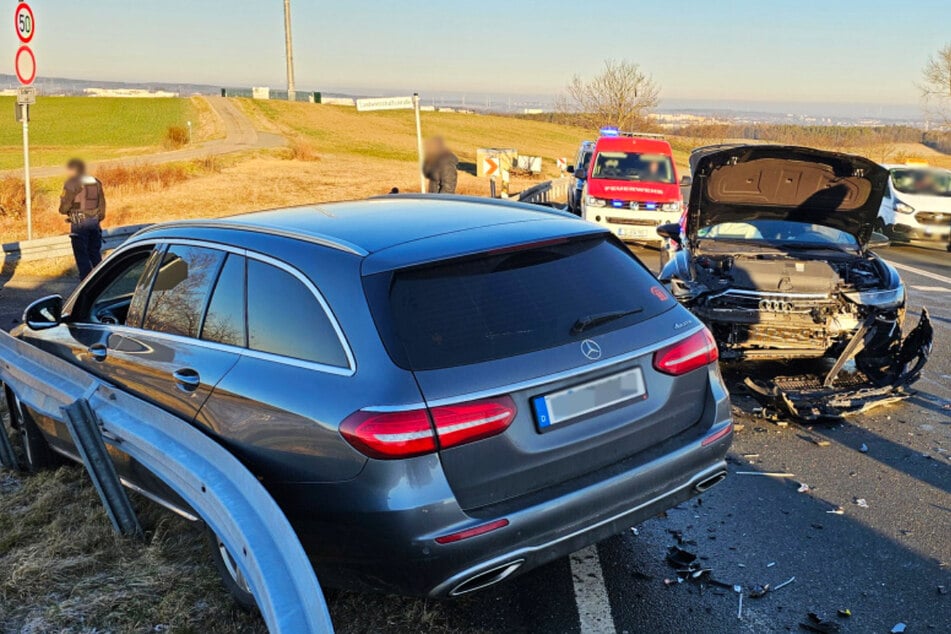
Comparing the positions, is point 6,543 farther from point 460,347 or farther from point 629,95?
point 629,95

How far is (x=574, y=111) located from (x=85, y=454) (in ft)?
152

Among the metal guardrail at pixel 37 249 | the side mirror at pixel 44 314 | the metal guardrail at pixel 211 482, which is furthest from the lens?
the metal guardrail at pixel 37 249

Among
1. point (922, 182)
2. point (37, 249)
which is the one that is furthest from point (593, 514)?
point (922, 182)

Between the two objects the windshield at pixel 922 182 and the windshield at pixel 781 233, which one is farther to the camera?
the windshield at pixel 922 182

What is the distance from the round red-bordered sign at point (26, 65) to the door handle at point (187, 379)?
12063mm

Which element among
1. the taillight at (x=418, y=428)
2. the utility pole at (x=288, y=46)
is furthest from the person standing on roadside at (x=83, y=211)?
the utility pole at (x=288, y=46)

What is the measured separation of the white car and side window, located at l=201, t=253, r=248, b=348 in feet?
49.7

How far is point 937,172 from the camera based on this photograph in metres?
17.1

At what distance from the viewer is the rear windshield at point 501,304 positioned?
2814 millimetres

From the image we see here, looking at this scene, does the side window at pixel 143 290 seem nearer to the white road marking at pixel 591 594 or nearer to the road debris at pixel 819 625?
the white road marking at pixel 591 594

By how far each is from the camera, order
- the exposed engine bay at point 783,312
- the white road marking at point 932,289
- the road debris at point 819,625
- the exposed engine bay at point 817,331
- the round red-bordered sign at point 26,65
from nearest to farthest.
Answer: the road debris at point 819,625
the exposed engine bay at point 817,331
the exposed engine bay at point 783,312
the white road marking at point 932,289
the round red-bordered sign at point 26,65

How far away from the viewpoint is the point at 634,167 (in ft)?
52.7

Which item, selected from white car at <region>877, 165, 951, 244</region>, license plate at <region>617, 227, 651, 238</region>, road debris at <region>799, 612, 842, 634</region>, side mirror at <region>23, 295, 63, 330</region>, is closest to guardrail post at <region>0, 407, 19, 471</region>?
side mirror at <region>23, 295, 63, 330</region>

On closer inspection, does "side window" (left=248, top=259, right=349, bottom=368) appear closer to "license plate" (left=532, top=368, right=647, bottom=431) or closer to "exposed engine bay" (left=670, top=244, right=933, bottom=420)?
"license plate" (left=532, top=368, right=647, bottom=431)
